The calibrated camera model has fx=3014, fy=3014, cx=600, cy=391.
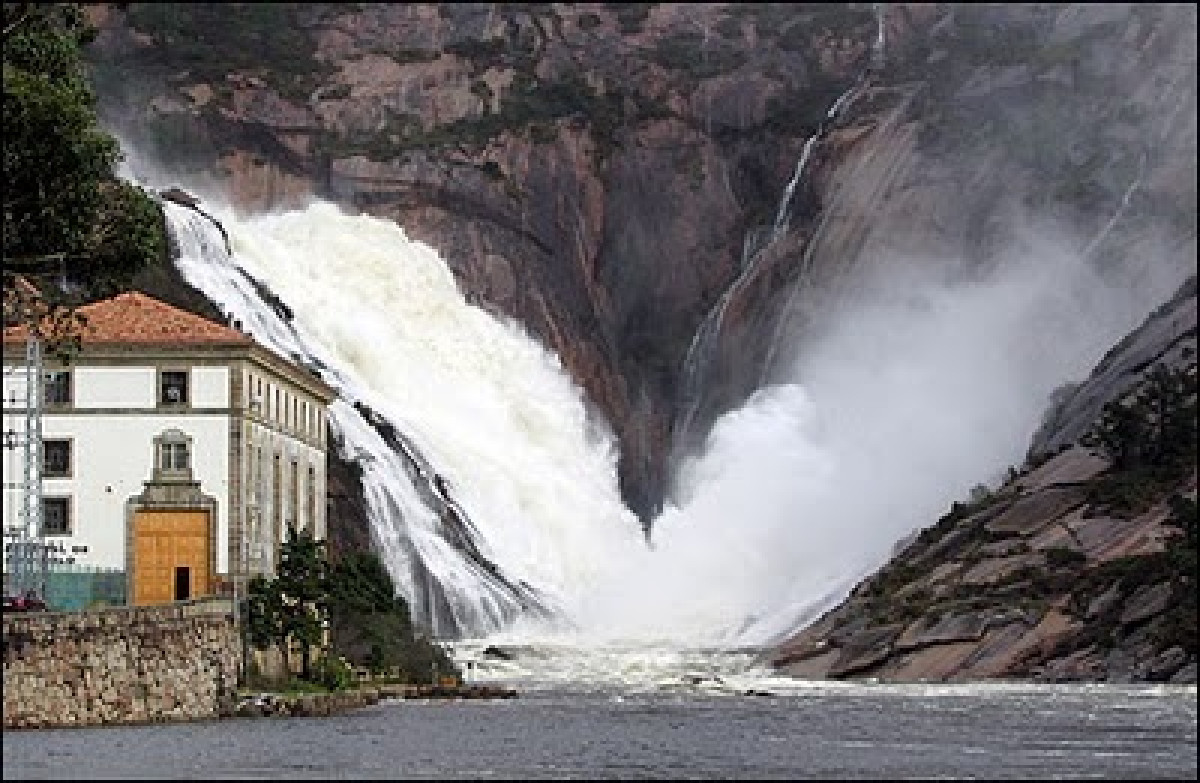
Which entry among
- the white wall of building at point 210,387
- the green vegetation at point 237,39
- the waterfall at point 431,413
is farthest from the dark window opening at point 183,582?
the green vegetation at point 237,39

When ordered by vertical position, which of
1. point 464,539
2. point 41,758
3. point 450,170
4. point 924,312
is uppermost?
point 450,170

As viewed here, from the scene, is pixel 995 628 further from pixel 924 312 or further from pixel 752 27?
pixel 752 27

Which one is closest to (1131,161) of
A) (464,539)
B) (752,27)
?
(752,27)

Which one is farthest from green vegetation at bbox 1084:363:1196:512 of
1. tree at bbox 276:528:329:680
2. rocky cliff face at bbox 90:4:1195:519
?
rocky cliff face at bbox 90:4:1195:519

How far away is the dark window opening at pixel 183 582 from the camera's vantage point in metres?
73.8

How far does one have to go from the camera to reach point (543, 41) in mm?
173875

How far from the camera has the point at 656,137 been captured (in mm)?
168125

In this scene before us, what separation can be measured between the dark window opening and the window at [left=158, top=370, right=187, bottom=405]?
415 cm

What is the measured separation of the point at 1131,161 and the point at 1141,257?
27.4ft

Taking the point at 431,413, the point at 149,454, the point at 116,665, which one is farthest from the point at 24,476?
the point at 431,413

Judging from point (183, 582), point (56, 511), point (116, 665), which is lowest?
point (116, 665)

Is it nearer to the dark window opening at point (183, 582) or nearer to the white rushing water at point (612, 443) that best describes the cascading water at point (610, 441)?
the white rushing water at point (612, 443)

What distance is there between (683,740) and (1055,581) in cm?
3850

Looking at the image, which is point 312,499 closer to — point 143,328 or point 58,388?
point 143,328
